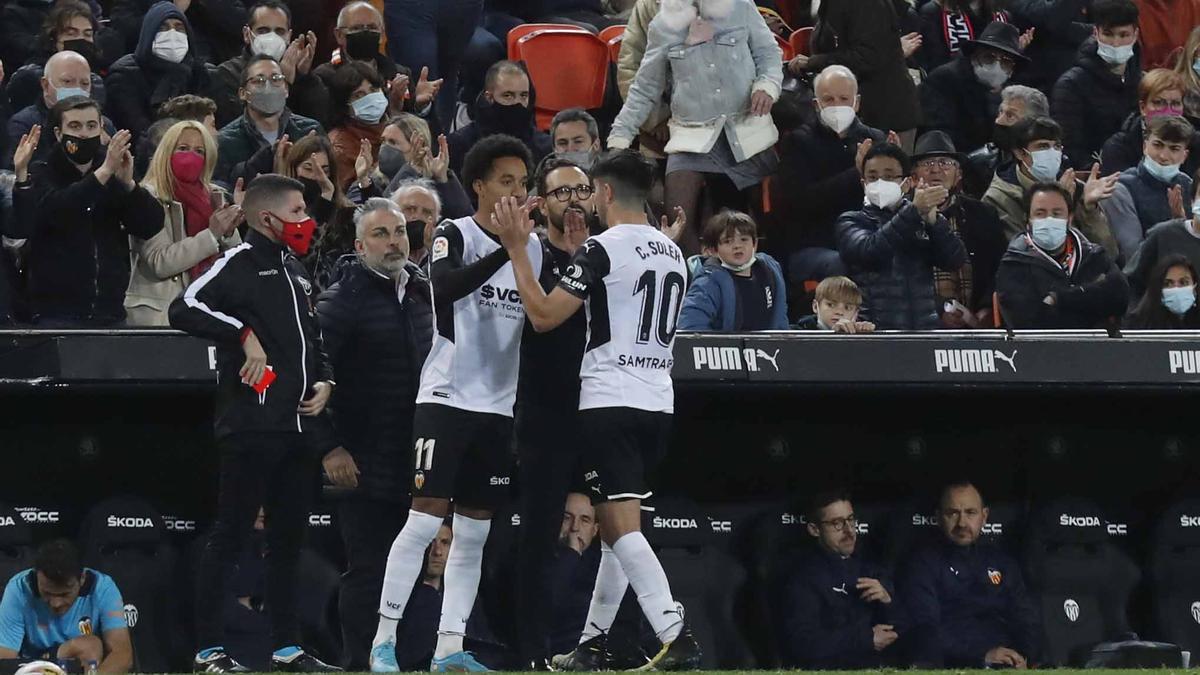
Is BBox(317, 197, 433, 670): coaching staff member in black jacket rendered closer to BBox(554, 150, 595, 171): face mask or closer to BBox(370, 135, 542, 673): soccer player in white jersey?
BBox(370, 135, 542, 673): soccer player in white jersey

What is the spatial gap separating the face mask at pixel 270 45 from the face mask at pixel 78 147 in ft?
7.52

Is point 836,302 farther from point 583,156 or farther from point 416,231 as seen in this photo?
point 416,231

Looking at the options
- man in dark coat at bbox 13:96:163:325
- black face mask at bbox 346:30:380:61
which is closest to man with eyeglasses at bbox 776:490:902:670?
man in dark coat at bbox 13:96:163:325

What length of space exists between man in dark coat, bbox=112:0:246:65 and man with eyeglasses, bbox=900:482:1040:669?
4.68 meters

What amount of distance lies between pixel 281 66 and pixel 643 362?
12.5ft

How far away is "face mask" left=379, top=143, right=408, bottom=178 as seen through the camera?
34.0ft

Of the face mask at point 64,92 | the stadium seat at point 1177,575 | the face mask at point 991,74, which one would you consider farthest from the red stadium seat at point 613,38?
the stadium seat at point 1177,575

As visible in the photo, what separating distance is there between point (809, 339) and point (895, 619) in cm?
135

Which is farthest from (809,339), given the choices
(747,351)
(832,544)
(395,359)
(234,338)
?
(234,338)

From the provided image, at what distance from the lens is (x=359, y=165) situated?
10281 millimetres

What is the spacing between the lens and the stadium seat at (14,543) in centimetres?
959

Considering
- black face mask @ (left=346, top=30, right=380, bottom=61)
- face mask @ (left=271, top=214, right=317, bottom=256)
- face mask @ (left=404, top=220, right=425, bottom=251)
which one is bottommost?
face mask @ (left=271, top=214, right=317, bottom=256)

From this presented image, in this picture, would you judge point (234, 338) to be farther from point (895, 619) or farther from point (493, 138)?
point (895, 619)

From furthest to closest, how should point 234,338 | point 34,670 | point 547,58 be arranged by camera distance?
point 547,58 < point 234,338 < point 34,670
